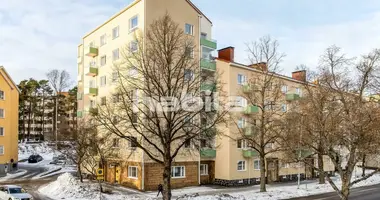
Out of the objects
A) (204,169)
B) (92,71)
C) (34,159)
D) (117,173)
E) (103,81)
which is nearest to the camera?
(117,173)

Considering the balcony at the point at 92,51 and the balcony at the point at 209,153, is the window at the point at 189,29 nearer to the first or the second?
the balcony at the point at 209,153

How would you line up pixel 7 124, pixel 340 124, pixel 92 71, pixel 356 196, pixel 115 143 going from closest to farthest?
pixel 340 124 < pixel 356 196 < pixel 115 143 < pixel 92 71 < pixel 7 124

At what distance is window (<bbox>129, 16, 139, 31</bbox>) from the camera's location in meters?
34.2

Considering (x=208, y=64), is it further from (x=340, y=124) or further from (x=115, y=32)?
(x=340, y=124)

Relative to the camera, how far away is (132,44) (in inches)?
1225

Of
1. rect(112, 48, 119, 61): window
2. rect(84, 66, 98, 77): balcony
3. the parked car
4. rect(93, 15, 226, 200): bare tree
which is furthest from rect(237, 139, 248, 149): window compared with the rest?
the parked car

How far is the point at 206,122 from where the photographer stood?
947 inches

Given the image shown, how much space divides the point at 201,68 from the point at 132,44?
21.6 feet

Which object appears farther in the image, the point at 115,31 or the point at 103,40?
the point at 103,40

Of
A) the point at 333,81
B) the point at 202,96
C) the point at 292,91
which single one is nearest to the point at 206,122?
the point at 202,96

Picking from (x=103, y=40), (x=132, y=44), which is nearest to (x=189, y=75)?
(x=132, y=44)

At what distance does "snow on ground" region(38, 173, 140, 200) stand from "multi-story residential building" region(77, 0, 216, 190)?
3.73m

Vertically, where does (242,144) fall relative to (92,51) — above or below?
below

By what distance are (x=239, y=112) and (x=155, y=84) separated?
18.2 metres
